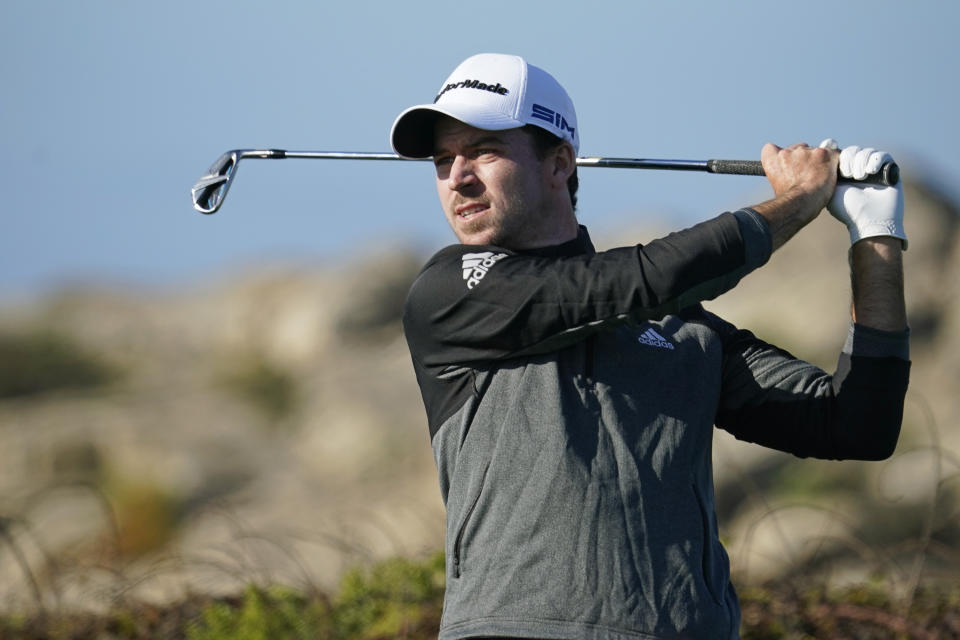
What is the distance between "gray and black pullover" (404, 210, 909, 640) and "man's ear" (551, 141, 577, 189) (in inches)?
13.7

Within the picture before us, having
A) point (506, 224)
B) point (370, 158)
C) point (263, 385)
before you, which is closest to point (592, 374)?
point (506, 224)

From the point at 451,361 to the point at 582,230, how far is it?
2.18 feet

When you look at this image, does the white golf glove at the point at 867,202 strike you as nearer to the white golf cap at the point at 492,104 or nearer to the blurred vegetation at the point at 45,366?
the white golf cap at the point at 492,104

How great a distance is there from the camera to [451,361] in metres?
3.32

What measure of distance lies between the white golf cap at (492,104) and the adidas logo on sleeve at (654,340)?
2.06ft

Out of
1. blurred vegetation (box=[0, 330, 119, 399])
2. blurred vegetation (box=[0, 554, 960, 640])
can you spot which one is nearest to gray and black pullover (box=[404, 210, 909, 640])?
blurred vegetation (box=[0, 554, 960, 640])

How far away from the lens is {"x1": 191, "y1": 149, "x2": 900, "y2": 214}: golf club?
148 inches

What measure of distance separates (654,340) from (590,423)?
328 mm

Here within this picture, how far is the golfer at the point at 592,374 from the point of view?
3.04 meters

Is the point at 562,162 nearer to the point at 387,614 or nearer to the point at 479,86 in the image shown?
the point at 479,86

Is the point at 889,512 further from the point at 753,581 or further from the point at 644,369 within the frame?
the point at 644,369

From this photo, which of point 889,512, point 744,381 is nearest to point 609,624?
point 744,381

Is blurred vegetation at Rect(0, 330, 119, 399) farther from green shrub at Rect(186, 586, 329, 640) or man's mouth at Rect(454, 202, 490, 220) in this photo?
man's mouth at Rect(454, 202, 490, 220)

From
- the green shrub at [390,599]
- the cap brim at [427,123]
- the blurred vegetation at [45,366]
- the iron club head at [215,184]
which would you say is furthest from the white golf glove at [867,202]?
the blurred vegetation at [45,366]
